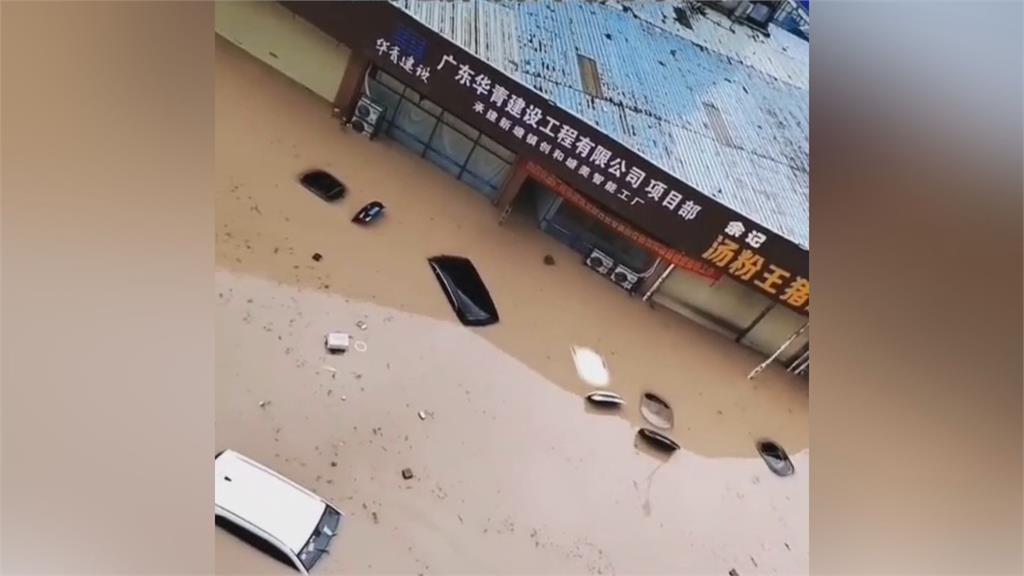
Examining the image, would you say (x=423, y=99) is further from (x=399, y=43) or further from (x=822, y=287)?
(x=822, y=287)

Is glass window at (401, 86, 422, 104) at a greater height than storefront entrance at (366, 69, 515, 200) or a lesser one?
greater

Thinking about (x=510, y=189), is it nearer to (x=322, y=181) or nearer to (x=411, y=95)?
(x=411, y=95)

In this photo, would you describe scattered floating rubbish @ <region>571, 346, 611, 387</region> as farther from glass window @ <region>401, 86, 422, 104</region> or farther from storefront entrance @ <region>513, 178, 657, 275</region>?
glass window @ <region>401, 86, 422, 104</region>

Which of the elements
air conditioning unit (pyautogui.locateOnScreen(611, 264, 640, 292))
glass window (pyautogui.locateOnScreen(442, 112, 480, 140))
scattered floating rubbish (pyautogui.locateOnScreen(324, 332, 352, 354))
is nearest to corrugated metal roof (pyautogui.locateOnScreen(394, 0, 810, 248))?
glass window (pyautogui.locateOnScreen(442, 112, 480, 140))

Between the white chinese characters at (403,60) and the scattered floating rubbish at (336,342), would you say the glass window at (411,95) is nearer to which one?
the white chinese characters at (403,60)

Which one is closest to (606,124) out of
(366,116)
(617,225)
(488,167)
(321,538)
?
(617,225)
